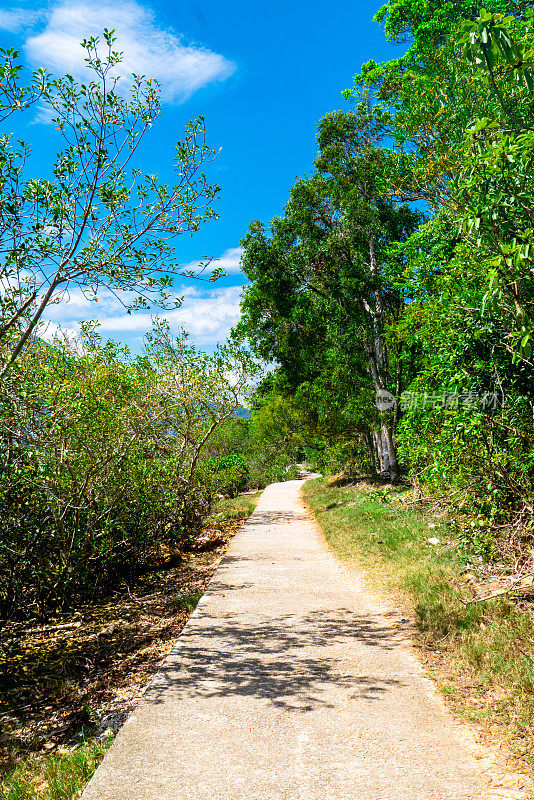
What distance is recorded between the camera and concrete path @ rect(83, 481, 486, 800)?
311 centimetres

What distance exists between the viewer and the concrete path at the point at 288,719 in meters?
3.11

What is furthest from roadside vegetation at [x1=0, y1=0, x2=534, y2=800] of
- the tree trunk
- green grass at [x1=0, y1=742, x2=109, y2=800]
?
the tree trunk

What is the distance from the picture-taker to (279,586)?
304 inches

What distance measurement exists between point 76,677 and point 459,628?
3.78 metres

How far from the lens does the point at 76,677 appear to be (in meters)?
5.25

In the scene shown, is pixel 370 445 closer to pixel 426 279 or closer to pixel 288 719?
pixel 426 279

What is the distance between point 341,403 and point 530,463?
1077cm

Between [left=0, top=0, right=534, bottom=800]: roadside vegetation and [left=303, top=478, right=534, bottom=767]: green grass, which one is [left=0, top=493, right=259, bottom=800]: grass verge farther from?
[left=303, top=478, right=534, bottom=767]: green grass

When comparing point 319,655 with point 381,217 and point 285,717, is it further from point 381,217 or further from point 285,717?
point 381,217

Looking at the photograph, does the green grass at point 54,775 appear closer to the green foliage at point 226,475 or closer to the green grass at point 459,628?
the green grass at point 459,628

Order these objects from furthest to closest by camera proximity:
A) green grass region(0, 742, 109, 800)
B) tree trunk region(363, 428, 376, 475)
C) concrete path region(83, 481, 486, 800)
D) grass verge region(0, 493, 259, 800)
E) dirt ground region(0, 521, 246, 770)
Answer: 1. tree trunk region(363, 428, 376, 475)
2. dirt ground region(0, 521, 246, 770)
3. grass verge region(0, 493, 259, 800)
4. green grass region(0, 742, 109, 800)
5. concrete path region(83, 481, 486, 800)

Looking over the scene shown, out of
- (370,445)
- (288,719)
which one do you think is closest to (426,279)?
(288,719)

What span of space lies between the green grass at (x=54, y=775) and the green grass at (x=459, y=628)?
2618 mm

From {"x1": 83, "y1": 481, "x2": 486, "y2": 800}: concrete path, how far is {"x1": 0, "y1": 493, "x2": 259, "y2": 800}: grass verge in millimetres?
279
